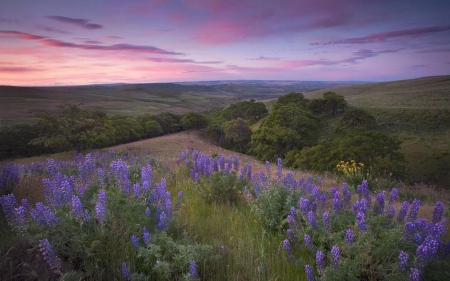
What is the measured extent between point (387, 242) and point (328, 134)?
Answer: 163 feet

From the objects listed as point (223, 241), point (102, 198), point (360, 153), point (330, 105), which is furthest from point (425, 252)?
point (330, 105)

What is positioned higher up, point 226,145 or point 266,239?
point 266,239

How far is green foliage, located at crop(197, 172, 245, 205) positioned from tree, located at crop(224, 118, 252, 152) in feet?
166

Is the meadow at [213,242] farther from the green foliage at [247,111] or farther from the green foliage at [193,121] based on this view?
the green foliage at [247,111]

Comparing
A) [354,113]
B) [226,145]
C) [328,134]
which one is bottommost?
[226,145]

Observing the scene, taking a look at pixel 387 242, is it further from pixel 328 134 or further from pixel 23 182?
pixel 328 134

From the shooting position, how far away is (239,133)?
5741 centimetres

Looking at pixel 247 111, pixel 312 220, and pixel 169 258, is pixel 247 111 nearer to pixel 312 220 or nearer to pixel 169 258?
pixel 312 220

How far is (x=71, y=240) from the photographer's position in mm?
2607

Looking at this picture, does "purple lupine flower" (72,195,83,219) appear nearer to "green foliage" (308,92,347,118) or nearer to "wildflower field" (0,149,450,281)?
"wildflower field" (0,149,450,281)

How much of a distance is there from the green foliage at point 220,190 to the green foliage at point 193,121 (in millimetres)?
65663

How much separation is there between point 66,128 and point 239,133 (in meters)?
34.4

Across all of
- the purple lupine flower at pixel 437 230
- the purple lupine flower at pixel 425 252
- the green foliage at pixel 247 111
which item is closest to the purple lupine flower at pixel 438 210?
the purple lupine flower at pixel 437 230

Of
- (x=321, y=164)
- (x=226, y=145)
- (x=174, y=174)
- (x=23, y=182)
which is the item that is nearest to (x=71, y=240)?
(x=23, y=182)
